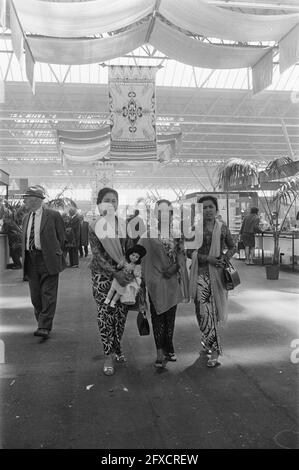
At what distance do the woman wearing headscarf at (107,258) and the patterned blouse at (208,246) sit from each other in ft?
2.21

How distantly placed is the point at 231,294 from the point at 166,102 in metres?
14.8

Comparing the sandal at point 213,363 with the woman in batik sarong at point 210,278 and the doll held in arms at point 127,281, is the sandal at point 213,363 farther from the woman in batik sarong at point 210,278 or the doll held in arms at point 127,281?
the doll held in arms at point 127,281

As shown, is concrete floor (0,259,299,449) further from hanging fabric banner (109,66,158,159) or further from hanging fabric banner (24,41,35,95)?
hanging fabric banner (109,66,158,159)

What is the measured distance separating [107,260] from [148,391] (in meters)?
1.06

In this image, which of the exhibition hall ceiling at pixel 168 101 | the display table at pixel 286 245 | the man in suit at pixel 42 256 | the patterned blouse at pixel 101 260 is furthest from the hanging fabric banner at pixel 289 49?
the exhibition hall ceiling at pixel 168 101

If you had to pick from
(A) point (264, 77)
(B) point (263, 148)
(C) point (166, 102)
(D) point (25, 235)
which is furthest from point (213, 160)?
(D) point (25, 235)

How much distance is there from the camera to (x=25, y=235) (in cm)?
495

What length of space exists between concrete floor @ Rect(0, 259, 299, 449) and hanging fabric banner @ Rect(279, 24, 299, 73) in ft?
14.5

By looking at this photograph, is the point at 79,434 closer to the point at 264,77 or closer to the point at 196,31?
the point at 196,31

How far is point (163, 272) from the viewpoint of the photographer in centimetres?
390

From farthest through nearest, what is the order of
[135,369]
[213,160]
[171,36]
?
[213,160]
[171,36]
[135,369]

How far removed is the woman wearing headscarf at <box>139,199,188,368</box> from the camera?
3.89m

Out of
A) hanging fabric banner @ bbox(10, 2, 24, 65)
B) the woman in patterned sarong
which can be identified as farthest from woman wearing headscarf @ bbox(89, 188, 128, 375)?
hanging fabric banner @ bbox(10, 2, 24, 65)

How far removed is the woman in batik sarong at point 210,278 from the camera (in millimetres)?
3990
